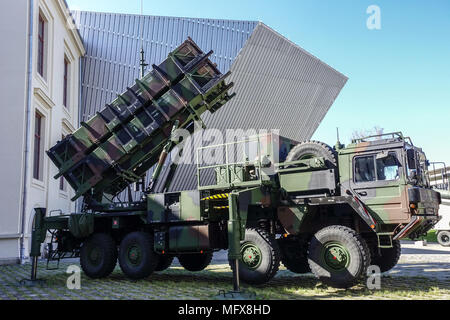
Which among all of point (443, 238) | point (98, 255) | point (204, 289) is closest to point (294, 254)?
point (204, 289)

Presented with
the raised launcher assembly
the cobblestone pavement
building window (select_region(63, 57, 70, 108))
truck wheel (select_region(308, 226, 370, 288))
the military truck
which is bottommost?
the cobblestone pavement

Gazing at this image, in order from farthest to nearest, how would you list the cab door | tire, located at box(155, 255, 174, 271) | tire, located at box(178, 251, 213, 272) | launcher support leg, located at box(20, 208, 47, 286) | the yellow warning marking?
tire, located at box(178, 251, 213, 272) → tire, located at box(155, 255, 174, 271) → launcher support leg, located at box(20, 208, 47, 286) → the yellow warning marking → the cab door

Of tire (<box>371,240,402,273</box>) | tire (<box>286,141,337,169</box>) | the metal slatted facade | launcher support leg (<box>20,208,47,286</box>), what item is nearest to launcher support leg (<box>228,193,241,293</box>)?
tire (<box>286,141,337,169</box>)

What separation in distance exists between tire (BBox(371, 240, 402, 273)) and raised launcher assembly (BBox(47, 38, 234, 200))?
5061 millimetres

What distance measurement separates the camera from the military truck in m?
7.49

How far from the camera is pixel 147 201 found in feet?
31.5

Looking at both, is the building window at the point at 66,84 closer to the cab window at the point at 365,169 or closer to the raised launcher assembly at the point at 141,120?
the raised launcher assembly at the point at 141,120

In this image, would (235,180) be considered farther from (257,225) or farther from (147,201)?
(147,201)

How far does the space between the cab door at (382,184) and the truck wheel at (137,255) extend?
4492 mm

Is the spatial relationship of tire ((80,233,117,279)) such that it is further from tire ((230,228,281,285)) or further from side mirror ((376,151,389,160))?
side mirror ((376,151,389,160))

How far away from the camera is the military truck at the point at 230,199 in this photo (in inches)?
295

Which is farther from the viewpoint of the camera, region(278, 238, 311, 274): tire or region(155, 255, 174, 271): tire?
region(155, 255, 174, 271): tire

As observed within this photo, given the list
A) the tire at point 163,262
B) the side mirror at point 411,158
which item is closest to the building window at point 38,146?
the tire at point 163,262
